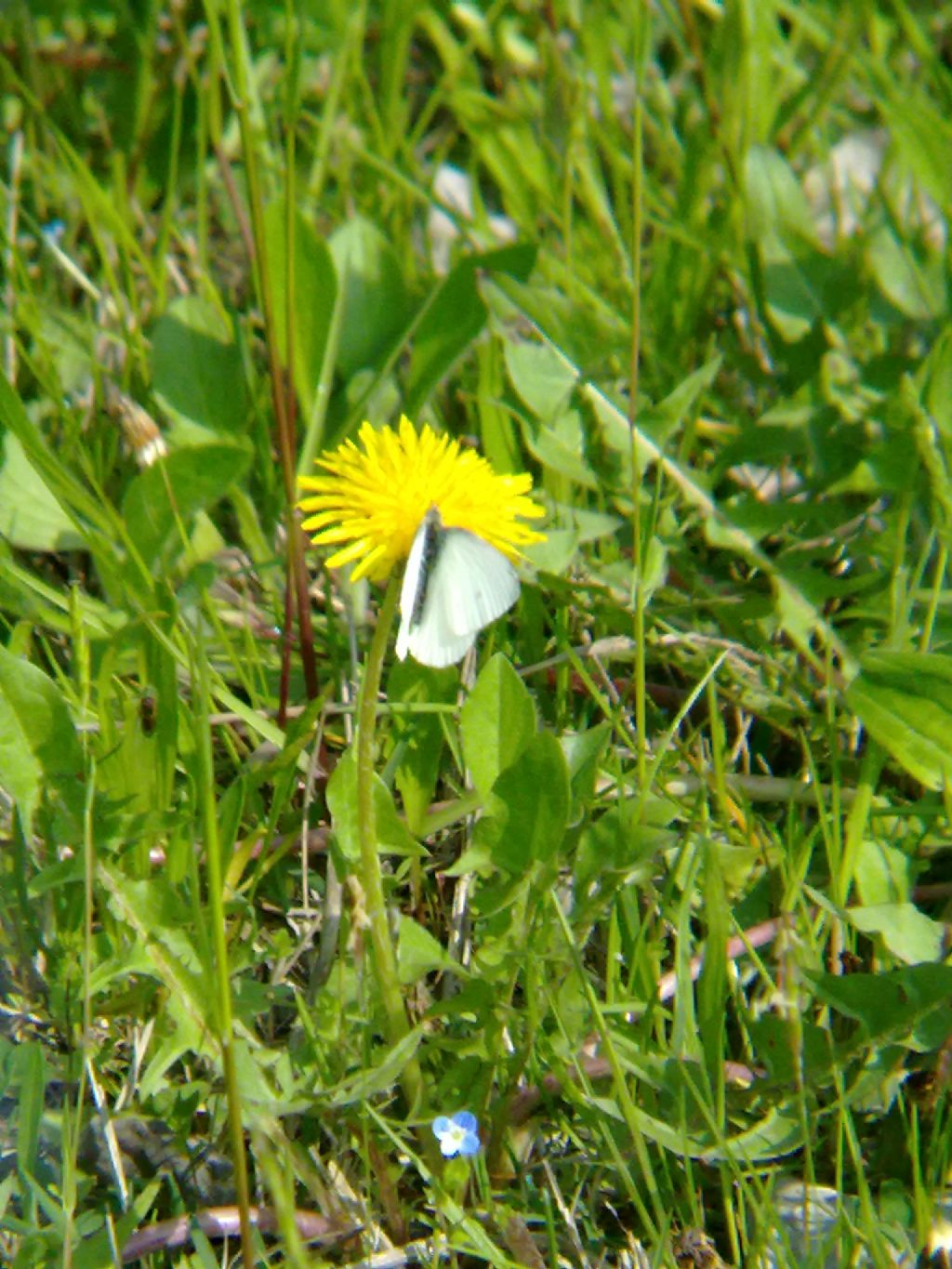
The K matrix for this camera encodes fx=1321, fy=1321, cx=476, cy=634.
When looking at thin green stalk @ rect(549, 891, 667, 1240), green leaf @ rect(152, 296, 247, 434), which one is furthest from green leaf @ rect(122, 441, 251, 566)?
thin green stalk @ rect(549, 891, 667, 1240)

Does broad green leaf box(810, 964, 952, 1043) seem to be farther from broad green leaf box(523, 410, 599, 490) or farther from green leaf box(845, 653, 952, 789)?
broad green leaf box(523, 410, 599, 490)

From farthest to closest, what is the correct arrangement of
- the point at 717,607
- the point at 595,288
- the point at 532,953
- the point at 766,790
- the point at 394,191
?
the point at 394,191 → the point at 595,288 → the point at 717,607 → the point at 766,790 → the point at 532,953

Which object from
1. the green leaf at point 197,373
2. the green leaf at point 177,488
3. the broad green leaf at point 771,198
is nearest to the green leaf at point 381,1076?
the green leaf at point 177,488

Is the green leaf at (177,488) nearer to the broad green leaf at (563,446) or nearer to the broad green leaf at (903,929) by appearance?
the broad green leaf at (563,446)

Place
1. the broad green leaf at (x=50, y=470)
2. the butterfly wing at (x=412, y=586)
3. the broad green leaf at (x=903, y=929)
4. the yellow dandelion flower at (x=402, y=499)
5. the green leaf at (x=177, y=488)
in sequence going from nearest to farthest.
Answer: the butterfly wing at (x=412, y=586), the yellow dandelion flower at (x=402, y=499), the broad green leaf at (x=903, y=929), the broad green leaf at (x=50, y=470), the green leaf at (x=177, y=488)

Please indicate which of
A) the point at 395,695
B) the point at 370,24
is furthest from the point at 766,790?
the point at 370,24

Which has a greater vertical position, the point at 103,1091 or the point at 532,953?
the point at 532,953

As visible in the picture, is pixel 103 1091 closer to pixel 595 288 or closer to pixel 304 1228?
pixel 304 1228
